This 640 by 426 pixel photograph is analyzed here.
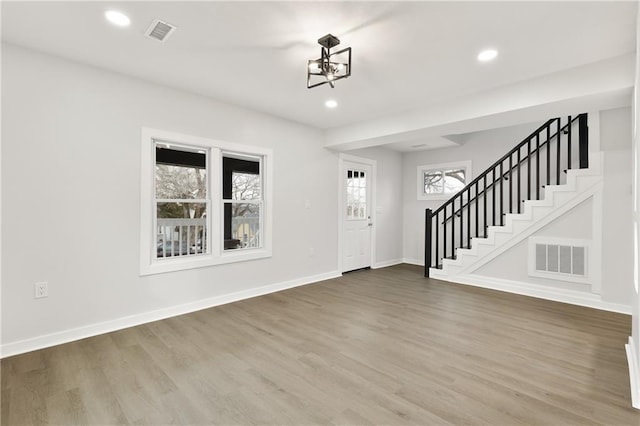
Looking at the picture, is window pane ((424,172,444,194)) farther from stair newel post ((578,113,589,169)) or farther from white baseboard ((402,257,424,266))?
stair newel post ((578,113,589,169))

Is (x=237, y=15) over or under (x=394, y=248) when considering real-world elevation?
over

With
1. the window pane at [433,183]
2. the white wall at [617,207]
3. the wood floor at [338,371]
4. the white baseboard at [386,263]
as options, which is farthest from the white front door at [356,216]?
the white wall at [617,207]

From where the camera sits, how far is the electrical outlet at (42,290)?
2.76m

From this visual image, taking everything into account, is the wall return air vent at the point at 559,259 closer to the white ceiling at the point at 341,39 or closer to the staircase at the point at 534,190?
the staircase at the point at 534,190

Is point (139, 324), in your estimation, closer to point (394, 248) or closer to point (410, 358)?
point (410, 358)

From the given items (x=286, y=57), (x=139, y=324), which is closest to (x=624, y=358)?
(x=286, y=57)

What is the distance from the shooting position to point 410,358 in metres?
2.57

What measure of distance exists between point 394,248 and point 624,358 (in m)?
4.63

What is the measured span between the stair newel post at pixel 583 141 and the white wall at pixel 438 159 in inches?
42.1

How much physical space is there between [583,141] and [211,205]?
16.7 ft

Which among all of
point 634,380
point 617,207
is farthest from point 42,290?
point 617,207

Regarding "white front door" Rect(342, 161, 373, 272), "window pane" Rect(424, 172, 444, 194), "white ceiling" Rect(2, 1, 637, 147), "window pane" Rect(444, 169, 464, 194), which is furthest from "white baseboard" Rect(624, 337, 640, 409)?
"window pane" Rect(424, 172, 444, 194)

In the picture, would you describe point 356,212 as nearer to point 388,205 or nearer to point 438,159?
point 388,205

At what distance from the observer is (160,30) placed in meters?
2.43
